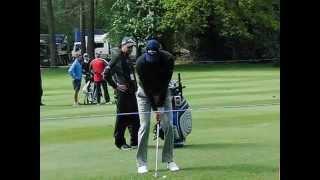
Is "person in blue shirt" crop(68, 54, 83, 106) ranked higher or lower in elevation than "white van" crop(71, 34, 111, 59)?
lower

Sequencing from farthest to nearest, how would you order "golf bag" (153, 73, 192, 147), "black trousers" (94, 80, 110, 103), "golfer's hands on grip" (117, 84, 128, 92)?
"black trousers" (94, 80, 110, 103), "golfer's hands on grip" (117, 84, 128, 92), "golf bag" (153, 73, 192, 147)

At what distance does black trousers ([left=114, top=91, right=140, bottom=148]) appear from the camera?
29.9 ft

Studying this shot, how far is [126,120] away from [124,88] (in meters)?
0.49

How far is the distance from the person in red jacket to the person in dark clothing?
5.76m

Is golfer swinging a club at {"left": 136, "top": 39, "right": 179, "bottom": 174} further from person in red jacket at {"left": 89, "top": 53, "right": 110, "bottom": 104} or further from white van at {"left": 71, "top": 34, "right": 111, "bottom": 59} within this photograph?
person in red jacket at {"left": 89, "top": 53, "right": 110, "bottom": 104}

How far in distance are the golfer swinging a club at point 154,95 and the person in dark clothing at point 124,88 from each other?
1.41 metres

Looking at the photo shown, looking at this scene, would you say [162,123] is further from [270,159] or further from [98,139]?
[98,139]

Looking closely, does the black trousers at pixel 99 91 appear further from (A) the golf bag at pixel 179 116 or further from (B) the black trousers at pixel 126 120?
(A) the golf bag at pixel 179 116

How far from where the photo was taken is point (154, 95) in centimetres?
740

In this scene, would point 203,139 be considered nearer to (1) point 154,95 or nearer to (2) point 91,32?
(1) point 154,95

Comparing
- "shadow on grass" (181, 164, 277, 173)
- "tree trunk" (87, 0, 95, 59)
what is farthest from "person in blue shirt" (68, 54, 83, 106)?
"shadow on grass" (181, 164, 277, 173)

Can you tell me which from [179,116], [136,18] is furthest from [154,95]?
[136,18]
